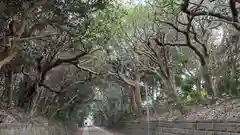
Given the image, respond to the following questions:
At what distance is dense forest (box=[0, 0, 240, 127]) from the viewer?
545 inches

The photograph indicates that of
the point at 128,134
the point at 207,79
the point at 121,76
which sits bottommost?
the point at 128,134

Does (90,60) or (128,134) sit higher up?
(90,60)

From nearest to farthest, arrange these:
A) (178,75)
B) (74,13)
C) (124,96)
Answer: (74,13)
(178,75)
(124,96)

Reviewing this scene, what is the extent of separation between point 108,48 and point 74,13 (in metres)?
11.9

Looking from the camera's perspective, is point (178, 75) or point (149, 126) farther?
point (178, 75)

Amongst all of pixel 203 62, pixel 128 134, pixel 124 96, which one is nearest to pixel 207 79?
pixel 203 62

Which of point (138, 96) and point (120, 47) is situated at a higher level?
point (120, 47)

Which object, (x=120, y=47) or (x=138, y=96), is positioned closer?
(x=120, y=47)

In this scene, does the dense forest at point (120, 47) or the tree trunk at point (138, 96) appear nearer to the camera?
the dense forest at point (120, 47)

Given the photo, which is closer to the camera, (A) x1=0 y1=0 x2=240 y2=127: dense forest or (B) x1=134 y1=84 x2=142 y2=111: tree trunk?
(A) x1=0 y1=0 x2=240 y2=127: dense forest

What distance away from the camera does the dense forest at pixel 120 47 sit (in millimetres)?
13844

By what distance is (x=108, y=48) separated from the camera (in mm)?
27547

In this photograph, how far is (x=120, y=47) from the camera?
A: 91.4 ft

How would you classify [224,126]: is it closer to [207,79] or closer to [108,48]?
[207,79]
